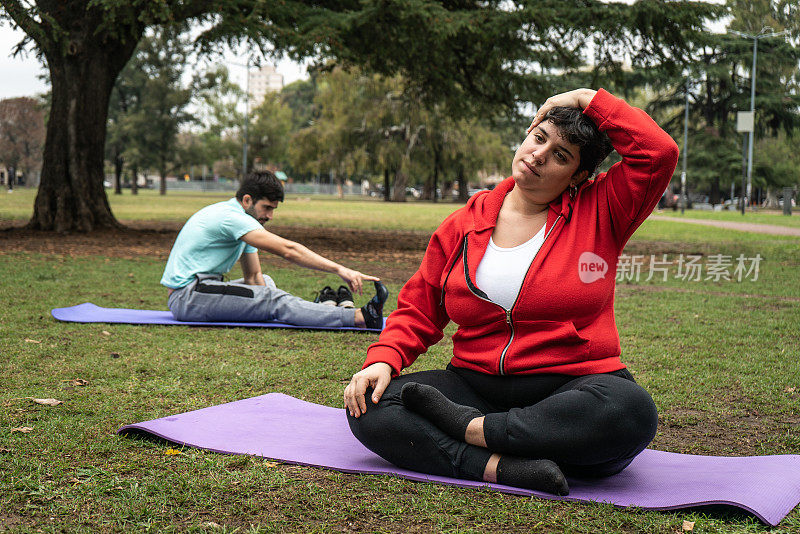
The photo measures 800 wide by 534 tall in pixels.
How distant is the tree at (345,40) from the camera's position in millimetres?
12656

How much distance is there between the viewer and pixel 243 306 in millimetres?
6531

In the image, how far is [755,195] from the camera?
195 ft

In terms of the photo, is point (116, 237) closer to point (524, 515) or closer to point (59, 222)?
point (59, 222)

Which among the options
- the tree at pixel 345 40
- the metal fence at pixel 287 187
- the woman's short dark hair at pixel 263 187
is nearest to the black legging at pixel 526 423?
the woman's short dark hair at pixel 263 187

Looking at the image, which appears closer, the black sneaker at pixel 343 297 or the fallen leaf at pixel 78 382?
the fallen leaf at pixel 78 382

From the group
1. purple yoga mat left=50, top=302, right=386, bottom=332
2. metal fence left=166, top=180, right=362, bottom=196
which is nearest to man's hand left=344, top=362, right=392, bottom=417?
purple yoga mat left=50, top=302, right=386, bottom=332

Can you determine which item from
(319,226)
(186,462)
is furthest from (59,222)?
(186,462)

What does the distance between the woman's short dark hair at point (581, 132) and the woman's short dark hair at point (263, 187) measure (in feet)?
11.9

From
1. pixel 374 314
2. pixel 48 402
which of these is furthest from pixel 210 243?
pixel 48 402

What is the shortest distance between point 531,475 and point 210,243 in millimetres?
4235

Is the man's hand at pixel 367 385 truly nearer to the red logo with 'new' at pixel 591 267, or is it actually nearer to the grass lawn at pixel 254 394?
the grass lawn at pixel 254 394

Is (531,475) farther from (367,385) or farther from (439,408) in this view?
(367,385)

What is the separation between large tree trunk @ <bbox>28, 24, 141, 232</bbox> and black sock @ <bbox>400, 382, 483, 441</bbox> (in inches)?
552

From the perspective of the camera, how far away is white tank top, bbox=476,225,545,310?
9.87 ft
